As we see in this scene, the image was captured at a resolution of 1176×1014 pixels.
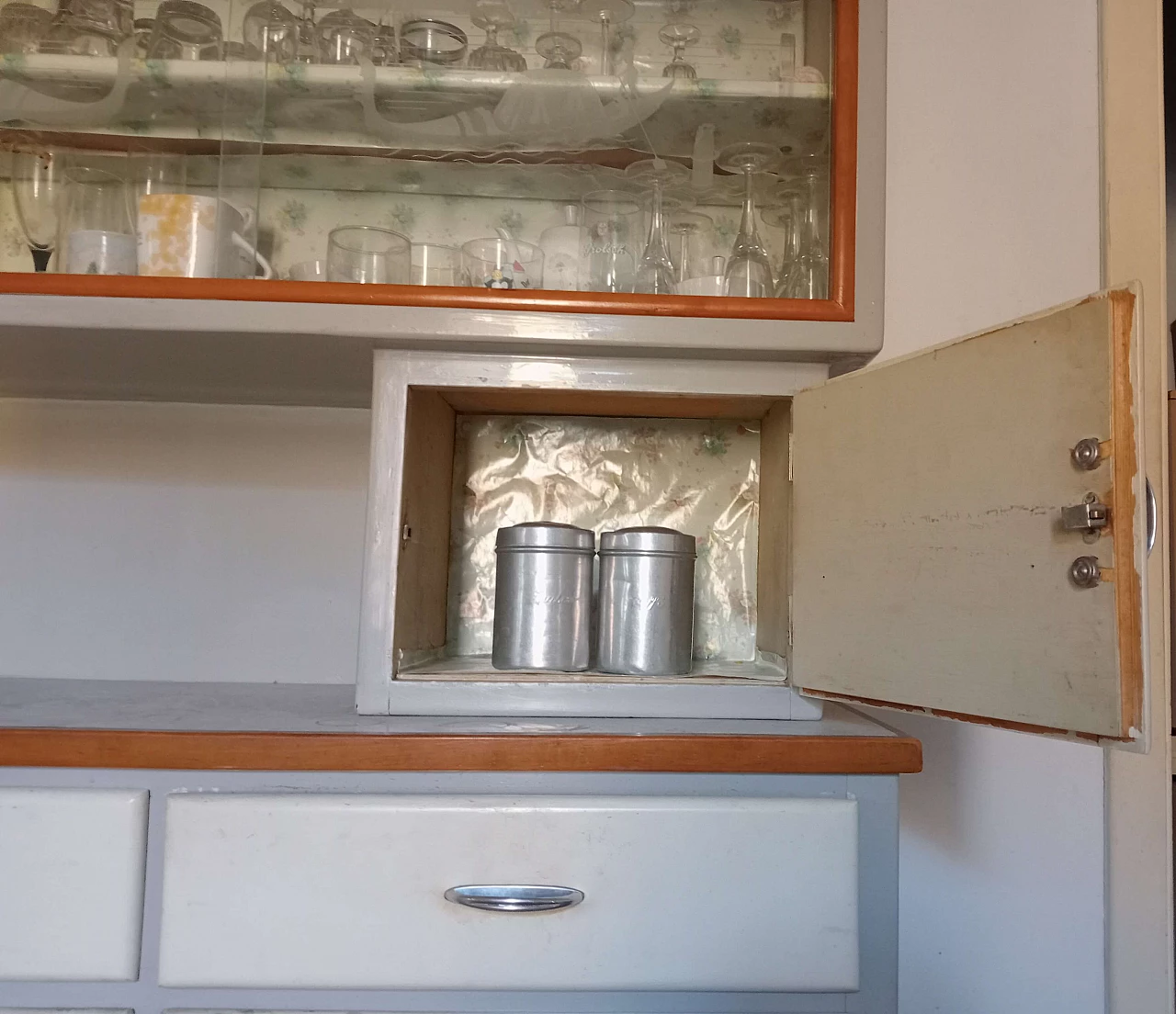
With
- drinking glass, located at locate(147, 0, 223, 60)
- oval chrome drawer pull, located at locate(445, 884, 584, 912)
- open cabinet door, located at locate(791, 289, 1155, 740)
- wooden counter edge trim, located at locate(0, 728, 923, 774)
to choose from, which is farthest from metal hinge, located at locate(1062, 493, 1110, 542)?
drinking glass, located at locate(147, 0, 223, 60)

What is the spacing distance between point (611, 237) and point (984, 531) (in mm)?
450

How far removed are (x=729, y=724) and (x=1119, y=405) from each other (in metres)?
0.40

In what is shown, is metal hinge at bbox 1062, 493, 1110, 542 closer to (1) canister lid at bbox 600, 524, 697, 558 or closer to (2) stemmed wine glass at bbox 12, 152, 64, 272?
(1) canister lid at bbox 600, 524, 697, 558

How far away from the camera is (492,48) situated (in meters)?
0.83

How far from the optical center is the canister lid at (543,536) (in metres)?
0.84

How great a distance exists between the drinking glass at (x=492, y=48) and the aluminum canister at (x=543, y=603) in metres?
0.45

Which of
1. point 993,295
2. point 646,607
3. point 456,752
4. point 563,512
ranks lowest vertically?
point 456,752

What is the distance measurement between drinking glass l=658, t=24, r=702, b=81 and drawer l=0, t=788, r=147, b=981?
0.80 m

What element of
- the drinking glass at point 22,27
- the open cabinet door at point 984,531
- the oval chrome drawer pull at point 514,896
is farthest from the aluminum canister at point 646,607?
the drinking glass at point 22,27

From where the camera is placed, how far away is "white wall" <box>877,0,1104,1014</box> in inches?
42.2

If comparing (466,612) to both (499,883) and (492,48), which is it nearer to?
(499,883)

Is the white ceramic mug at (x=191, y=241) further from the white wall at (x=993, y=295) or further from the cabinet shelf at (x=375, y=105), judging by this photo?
the white wall at (x=993, y=295)

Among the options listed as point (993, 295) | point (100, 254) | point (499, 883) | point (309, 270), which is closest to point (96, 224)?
point (100, 254)

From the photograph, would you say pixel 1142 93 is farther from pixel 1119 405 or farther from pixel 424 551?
pixel 424 551
